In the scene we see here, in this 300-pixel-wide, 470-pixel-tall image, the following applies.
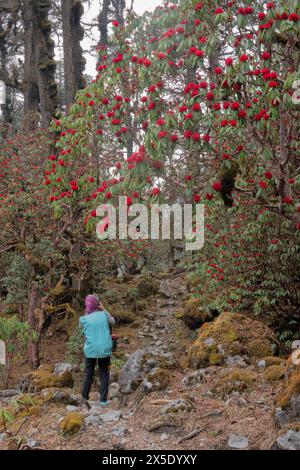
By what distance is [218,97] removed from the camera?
18.9 feet

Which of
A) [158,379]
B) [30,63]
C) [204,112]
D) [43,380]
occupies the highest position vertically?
[30,63]

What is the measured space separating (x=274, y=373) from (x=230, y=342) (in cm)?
138

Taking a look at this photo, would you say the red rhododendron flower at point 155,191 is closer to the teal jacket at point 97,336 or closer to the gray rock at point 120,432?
the teal jacket at point 97,336

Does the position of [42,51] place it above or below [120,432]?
above

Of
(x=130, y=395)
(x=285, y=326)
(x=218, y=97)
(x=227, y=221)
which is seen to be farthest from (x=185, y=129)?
(x=285, y=326)

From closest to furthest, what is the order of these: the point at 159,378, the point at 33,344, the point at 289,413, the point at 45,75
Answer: the point at 289,413 → the point at 159,378 → the point at 33,344 → the point at 45,75

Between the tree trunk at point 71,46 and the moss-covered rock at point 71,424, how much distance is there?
9.22 meters

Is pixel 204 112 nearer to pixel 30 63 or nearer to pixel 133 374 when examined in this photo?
pixel 133 374

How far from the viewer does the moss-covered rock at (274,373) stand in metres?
6.39

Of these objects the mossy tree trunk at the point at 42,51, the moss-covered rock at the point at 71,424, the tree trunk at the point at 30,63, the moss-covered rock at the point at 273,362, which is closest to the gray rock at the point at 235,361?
the moss-covered rock at the point at 273,362

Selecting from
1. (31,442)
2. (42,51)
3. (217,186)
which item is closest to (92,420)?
(31,442)

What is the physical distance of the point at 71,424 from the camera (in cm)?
543

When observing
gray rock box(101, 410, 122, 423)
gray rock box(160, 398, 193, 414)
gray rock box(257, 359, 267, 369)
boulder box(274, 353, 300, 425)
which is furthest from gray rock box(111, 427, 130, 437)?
gray rock box(257, 359, 267, 369)
